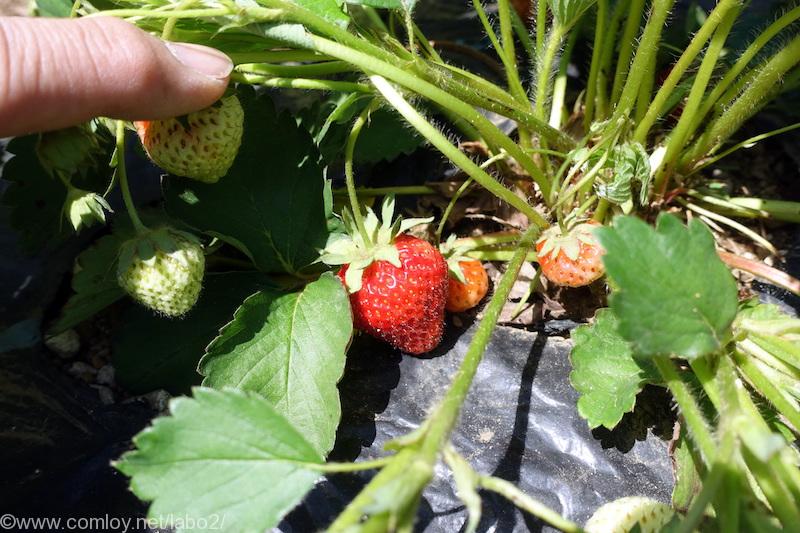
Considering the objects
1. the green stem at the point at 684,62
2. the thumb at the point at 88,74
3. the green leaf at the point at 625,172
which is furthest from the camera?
the green leaf at the point at 625,172

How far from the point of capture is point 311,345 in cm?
79

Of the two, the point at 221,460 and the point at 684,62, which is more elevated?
the point at 684,62

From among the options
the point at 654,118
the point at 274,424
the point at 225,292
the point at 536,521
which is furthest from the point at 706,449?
the point at 225,292

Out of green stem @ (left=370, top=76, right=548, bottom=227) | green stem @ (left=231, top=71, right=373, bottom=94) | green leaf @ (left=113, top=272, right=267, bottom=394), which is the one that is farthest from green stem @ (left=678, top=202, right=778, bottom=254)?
green leaf @ (left=113, top=272, right=267, bottom=394)

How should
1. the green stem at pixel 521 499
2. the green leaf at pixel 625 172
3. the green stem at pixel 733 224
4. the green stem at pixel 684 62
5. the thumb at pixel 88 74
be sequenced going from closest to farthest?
the green stem at pixel 521 499, the thumb at pixel 88 74, the green stem at pixel 684 62, the green leaf at pixel 625 172, the green stem at pixel 733 224

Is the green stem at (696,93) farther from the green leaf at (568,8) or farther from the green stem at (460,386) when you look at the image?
the green stem at (460,386)

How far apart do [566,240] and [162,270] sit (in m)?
0.48

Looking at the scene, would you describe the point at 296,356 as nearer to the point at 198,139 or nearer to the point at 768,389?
the point at 198,139

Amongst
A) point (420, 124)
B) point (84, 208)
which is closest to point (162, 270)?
point (84, 208)

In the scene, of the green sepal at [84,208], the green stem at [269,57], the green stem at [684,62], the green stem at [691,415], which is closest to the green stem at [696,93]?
the green stem at [684,62]

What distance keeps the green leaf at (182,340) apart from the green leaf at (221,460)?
33 centimetres

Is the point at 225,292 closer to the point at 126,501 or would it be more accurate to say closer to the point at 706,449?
the point at 126,501

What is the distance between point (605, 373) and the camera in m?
0.80

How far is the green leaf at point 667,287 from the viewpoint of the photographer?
55 centimetres
